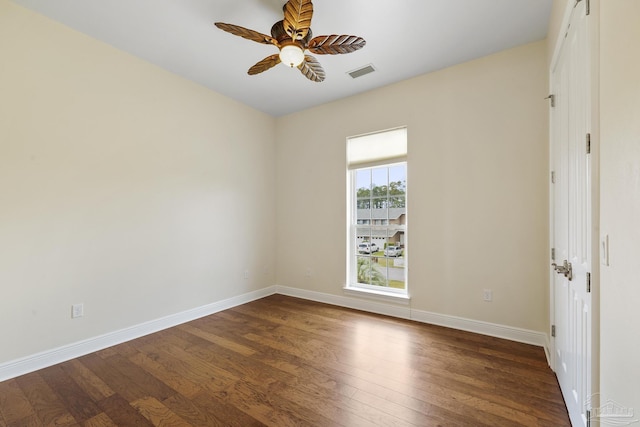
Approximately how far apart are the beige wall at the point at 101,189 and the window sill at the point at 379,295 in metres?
1.64

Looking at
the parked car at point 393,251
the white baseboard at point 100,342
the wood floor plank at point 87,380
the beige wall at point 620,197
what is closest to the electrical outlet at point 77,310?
the white baseboard at point 100,342

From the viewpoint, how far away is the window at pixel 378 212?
11.6 ft

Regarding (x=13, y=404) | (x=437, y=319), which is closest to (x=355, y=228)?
(x=437, y=319)

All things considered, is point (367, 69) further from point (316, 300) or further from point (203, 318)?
point (203, 318)

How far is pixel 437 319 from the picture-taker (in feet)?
10.3

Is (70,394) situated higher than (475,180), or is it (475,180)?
(475,180)

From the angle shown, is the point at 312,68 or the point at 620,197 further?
the point at 312,68

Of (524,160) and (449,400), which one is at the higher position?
(524,160)

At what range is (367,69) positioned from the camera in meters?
3.13

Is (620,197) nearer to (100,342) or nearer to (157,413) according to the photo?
(157,413)

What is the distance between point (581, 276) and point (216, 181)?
3.64 m

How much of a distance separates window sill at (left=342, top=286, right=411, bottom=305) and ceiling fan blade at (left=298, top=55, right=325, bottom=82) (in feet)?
8.51


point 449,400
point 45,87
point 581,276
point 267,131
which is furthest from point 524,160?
point 45,87

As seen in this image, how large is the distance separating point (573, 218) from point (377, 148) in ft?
7.72
